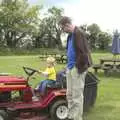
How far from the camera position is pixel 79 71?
7.50 metres

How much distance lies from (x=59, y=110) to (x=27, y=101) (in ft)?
2.10

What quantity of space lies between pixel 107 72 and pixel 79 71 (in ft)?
37.2

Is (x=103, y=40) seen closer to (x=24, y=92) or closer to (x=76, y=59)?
(x=24, y=92)

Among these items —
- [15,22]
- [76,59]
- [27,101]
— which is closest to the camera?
[76,59]

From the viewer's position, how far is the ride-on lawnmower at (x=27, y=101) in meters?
8.50

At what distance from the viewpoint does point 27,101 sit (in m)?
8.74

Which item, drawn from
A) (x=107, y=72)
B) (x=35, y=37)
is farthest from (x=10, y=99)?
(x=35, y=37)

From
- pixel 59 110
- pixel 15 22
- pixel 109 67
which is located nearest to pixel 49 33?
pixel 15 22

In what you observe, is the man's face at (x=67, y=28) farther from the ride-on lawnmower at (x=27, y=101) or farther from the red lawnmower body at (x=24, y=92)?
the red lawnmower body at (x=24, y=92)

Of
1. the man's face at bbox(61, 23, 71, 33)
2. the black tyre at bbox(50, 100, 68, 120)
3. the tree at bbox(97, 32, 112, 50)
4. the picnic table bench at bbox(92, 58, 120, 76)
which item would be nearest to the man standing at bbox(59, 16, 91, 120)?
the man's face at bbox(61, 23, 71, 33)

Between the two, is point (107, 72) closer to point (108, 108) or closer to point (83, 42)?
point (108, 108)

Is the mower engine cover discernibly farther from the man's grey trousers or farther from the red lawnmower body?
the man's grey trousers

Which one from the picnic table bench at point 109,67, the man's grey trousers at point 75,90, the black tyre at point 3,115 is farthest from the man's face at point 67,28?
the picnic table bench at point 109,67

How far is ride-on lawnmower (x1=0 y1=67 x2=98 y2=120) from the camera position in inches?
335
